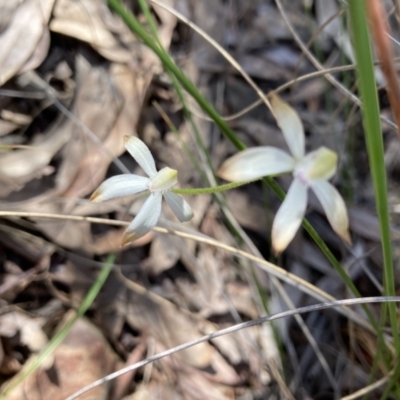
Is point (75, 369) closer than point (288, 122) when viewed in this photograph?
No

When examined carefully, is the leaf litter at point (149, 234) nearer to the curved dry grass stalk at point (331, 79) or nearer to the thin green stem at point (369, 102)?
the curved dry grass stalk at point (331, 79)

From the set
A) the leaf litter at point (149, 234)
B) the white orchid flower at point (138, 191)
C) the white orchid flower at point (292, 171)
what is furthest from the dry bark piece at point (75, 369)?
the white orchid flower at point (292, 171)

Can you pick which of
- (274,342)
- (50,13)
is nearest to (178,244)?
(274,342)

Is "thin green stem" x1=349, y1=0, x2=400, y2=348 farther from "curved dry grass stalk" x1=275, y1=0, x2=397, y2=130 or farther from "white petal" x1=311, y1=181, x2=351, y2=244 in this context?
"curved dry grass stalk" x1=275, y1=0, x2=397, y2=130

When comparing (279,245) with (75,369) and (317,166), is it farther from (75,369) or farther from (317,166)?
(75,369)

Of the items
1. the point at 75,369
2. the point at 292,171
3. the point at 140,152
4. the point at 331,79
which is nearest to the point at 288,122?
the point at 292,171

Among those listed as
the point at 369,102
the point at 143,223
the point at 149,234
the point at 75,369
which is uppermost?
the point at 369,102

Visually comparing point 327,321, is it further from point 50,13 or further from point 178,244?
point 50,13
